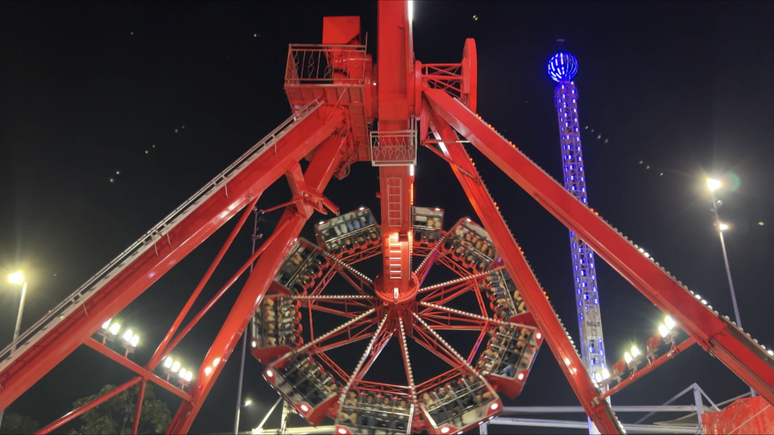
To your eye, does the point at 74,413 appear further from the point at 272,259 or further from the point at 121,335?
the point at 272,259

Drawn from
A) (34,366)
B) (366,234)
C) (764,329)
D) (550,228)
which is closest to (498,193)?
(550,228)

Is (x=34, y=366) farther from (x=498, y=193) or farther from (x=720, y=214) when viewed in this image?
(x=498, y=193)

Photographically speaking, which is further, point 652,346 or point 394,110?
point 652,346

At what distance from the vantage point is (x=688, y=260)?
945 inches

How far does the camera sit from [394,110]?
1359 centimetres

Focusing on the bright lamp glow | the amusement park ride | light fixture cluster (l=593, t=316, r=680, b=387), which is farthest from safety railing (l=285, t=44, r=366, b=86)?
light fixture cluster (l=593, t=316, r=680, b=387)

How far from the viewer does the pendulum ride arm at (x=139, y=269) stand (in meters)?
8.74

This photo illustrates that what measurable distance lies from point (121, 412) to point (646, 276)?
76.0 feet

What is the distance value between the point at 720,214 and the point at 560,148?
44.1 feet

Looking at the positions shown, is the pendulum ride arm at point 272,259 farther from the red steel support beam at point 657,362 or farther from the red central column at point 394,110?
the red steel support beam at point 657,362

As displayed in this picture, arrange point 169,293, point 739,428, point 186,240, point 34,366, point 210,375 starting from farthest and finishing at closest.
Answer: point 169,293 < point 739,428 < point 210,375 < point 186,240 < point 34,366

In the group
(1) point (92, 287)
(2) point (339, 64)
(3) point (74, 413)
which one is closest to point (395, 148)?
(2) point (339, 64)

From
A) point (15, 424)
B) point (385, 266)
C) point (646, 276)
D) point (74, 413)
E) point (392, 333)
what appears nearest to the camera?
point (646, 276)

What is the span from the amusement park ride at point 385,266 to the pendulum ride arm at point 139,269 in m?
0.03
